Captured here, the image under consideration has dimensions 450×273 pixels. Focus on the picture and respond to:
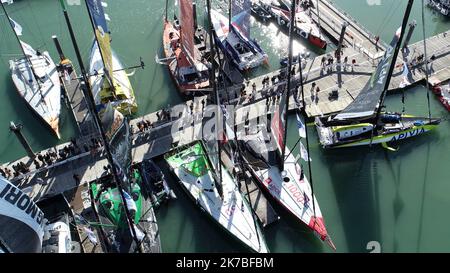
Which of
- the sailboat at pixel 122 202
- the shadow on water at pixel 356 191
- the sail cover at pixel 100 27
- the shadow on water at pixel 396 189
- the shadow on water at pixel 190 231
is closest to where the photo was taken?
the sailboat at pixel 122 202

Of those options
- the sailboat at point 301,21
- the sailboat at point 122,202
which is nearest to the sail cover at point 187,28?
the sailboat at point 122,202

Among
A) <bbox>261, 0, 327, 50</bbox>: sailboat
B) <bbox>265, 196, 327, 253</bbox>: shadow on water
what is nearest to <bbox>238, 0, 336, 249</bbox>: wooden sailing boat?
<bbox>265, 196, 327, 253</bbox>: shadow on water

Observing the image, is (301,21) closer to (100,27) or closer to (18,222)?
(100,27)

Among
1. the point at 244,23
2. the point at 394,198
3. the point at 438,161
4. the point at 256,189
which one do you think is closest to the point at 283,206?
the point at 256,189

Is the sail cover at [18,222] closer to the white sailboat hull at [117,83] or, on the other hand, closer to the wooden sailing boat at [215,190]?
the wooden sailing boat at [215,190]

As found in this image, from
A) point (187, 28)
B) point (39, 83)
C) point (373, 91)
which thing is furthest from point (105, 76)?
point (373, 91)

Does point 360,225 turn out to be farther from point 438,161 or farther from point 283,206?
point 438,161
